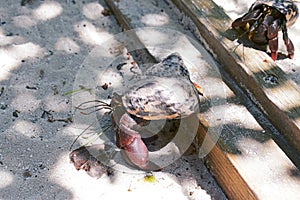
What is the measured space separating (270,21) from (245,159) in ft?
4.28

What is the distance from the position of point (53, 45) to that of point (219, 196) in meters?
1.71

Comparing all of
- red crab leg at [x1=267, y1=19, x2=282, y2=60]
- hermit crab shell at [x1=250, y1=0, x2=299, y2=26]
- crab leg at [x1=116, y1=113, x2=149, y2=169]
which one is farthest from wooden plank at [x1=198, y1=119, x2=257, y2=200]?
hermit crab shell at [x1=250, y1=0, x2=299, y2=26]

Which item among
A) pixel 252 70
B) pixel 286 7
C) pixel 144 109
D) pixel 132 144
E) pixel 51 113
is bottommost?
pixel 51 113

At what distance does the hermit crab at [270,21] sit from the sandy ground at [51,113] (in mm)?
1038

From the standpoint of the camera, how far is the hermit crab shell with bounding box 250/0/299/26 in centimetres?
365

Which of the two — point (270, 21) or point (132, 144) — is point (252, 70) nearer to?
point (270, 21)

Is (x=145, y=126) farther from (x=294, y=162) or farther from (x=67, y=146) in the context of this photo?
(x=294, y=162)

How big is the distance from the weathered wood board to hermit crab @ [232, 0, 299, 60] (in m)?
0.52

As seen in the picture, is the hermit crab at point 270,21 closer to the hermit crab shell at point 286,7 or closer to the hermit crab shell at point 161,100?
the hermit crab shell at point 286,7

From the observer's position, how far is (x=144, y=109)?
293 cm

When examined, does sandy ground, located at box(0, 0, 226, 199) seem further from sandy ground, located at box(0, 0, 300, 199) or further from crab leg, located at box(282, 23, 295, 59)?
crab leg, located at box(282, 23, 295, 59)

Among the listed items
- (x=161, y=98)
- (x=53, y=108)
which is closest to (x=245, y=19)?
(x=161, y=98)

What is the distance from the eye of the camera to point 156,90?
2.93 m

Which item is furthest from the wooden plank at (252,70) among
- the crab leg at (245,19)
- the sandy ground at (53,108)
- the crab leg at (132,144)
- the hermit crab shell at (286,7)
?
the crab leg at (132,144)
